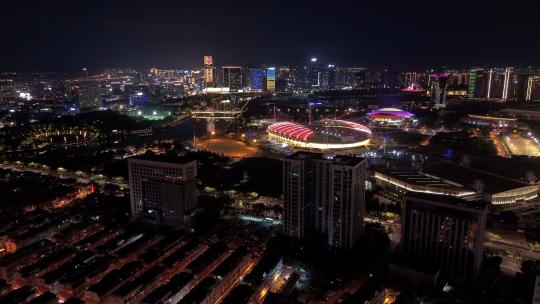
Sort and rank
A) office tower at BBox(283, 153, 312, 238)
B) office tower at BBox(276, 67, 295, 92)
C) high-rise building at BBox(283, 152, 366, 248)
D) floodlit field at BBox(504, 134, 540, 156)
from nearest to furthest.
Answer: high-rise building at BBox(283, 152, 366, 248)
office tower at BBox(283, 153, 312, 238)
floodlit field at BBox(504, 134, 540, 156)
office tower at BBox(276, 67, 295, 92)

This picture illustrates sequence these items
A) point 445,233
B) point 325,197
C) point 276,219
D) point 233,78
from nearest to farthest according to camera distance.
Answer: point 445,233 < point 325,197 < point 276,219 < point 233,78

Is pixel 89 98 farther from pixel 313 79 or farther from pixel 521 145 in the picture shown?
pixel 521 145

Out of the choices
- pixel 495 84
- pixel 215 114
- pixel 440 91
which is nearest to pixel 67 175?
pixel 215 114

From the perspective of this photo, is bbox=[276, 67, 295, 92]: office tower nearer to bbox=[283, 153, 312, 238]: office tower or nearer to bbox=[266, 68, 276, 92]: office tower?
bbox=[266, 68, 276, 92]: office tower

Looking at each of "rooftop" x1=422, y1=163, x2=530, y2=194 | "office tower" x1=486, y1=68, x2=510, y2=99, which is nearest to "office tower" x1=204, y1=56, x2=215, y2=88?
"office tower" x1=486, y1=68, x2=510, y2=99

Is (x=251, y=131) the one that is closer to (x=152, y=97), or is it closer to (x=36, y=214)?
(x=36, y=214)

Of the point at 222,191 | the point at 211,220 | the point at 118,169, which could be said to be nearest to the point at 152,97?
the point at 118,169
